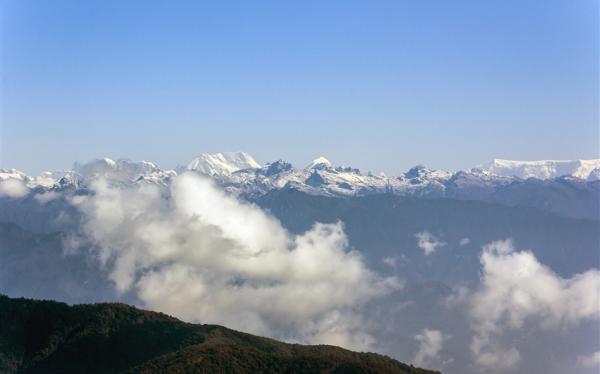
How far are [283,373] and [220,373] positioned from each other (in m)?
17.0

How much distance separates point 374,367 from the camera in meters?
197

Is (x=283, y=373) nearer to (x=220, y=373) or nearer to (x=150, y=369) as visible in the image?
(x=220, y=373)

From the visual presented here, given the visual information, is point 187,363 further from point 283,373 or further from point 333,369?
point 333,369

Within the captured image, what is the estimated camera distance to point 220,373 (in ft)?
632

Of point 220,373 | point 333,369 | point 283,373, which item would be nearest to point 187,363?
point 220,373

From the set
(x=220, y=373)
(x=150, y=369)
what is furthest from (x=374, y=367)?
(x=150, y=369)

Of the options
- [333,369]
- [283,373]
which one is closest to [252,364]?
[283,373]

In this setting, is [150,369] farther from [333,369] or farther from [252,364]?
[333,369]

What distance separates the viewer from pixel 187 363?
627ft

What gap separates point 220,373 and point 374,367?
42273mm

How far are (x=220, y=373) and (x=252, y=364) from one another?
34.7 ft

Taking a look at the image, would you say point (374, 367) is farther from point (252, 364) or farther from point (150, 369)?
point (150, 369)

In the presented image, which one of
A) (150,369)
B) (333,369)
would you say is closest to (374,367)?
(333,369)

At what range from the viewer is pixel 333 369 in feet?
633
